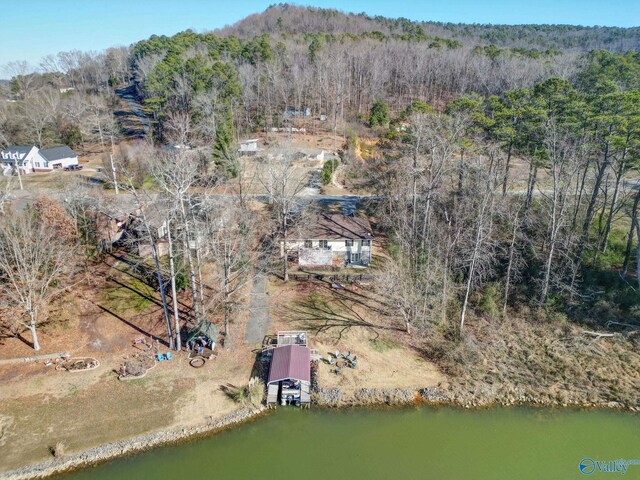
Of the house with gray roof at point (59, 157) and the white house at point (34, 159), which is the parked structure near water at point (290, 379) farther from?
the white house at point (34, 159)

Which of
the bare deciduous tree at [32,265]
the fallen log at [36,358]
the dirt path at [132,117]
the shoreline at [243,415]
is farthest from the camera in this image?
the dirt path at [132,117]

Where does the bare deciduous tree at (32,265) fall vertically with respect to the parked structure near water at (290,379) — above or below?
above

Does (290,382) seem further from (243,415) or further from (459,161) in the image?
(459,161)

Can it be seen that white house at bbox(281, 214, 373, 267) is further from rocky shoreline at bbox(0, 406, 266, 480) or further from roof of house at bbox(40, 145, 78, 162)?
roof of house at bbox(40, 145, 78, 162)

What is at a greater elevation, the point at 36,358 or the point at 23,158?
the point at 23,158

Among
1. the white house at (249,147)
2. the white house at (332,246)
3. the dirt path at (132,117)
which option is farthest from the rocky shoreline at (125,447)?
the dirt path at (132,117)

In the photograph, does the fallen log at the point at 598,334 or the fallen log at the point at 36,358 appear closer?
the fallen log at the point at 36,358

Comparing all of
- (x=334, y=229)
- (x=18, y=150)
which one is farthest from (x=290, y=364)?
(x=18, y=150)

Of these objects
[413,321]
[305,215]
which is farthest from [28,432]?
[305,215]
